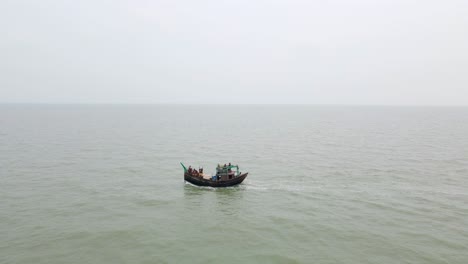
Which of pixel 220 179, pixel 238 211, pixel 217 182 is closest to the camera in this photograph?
pixel 238 211

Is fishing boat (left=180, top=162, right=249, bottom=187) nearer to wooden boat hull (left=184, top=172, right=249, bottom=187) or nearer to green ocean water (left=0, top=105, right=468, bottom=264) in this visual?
wooden boat hull (left=184, top=172, right=249, bottom=187)

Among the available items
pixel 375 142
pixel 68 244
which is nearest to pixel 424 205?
pixel 68 244

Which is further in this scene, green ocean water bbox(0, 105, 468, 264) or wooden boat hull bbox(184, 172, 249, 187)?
wooden boat hull bbox(184, 172, 249, 187)

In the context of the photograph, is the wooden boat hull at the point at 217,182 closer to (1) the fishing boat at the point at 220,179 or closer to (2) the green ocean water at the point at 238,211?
(1) the fishing boat at the point at 220,179

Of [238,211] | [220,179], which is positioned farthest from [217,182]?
[238,211]

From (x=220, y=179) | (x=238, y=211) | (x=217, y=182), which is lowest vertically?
(x=238, y=211)

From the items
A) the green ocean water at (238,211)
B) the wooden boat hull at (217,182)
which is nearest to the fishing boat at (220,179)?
the wooden boat hull at (217,182)

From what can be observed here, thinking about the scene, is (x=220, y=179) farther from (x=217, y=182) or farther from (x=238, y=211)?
(x=238, y=211)

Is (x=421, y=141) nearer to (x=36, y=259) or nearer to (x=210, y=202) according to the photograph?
(x=210, y=202)

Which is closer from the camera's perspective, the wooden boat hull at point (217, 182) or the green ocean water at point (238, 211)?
the green ocean water at point (238, 211)

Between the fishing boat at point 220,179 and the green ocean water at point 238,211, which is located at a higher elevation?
the fishing boat at point 220,179

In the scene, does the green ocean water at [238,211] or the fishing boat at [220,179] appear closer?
the green ocean water at [238,211]

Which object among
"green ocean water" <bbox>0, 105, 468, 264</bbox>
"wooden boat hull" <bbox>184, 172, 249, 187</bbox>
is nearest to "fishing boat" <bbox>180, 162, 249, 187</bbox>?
"wooden boat hull" <bbox>184, 172, 249, 187</bbox>

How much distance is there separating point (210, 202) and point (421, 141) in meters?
68.0
